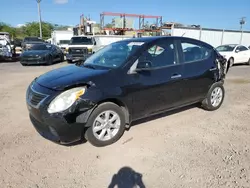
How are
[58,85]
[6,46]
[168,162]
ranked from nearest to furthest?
[168,162], [58,85], [6,46]

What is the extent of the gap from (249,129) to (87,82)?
3.07 meters

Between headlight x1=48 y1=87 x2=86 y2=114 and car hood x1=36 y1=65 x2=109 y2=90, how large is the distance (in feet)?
0.39

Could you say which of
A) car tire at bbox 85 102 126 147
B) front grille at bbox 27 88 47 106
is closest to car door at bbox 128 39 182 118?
car tire at bbox 85 102 126 147

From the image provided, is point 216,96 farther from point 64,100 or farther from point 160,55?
point 64,100

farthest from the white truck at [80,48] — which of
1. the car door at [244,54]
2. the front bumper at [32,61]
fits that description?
the car door at [244,54]

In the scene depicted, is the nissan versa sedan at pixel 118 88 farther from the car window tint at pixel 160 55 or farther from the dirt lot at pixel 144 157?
the dirt lot at pixel 144 157

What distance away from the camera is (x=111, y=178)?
8.80ft

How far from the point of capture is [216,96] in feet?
16.5

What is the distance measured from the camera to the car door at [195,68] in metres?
4.28

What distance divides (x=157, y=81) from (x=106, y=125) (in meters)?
1.18

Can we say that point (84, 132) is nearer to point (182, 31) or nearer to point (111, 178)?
point (111, 178)

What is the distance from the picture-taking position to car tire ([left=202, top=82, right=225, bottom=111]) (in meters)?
4.84

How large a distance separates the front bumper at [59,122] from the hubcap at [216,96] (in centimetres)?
306

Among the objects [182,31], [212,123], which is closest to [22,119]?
[212,123]
